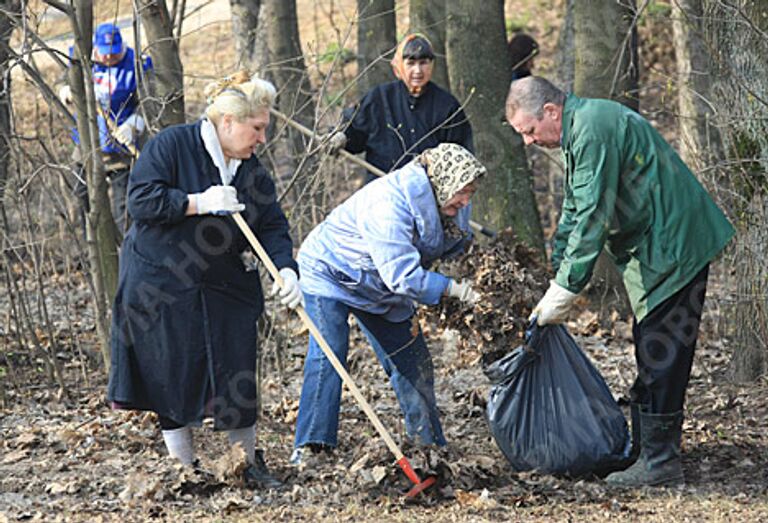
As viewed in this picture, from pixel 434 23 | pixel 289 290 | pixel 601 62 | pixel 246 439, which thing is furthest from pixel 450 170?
pixel 434 23

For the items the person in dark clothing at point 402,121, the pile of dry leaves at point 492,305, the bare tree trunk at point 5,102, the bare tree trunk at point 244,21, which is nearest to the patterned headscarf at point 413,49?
the person in dark clothing at point 402,121

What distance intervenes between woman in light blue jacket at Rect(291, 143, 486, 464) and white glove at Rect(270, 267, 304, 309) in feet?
1.13

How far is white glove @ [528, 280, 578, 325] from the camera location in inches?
197

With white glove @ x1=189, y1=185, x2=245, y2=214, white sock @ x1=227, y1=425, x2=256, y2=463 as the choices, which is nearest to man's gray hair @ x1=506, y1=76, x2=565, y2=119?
white glove @ x1=189, y1=185, x2=245, y2=214

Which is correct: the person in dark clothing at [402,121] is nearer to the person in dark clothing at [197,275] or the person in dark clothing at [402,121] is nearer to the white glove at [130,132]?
the white glove at [130,132]

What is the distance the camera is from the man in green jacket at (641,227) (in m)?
4.86

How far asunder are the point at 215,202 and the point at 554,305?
1528mm

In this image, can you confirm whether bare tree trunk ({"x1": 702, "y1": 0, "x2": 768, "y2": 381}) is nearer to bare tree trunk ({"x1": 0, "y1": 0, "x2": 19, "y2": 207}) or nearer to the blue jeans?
the blue jeans

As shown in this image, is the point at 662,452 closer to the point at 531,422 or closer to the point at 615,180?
the point at 531,422

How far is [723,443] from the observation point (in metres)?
5.82

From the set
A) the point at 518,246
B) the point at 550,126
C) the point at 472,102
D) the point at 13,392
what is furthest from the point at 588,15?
the point at 13,392

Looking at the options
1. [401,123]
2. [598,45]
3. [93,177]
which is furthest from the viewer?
[598,45]

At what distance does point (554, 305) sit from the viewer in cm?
504

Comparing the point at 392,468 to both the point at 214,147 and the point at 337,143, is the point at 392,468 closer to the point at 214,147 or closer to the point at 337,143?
the point at 214,147
